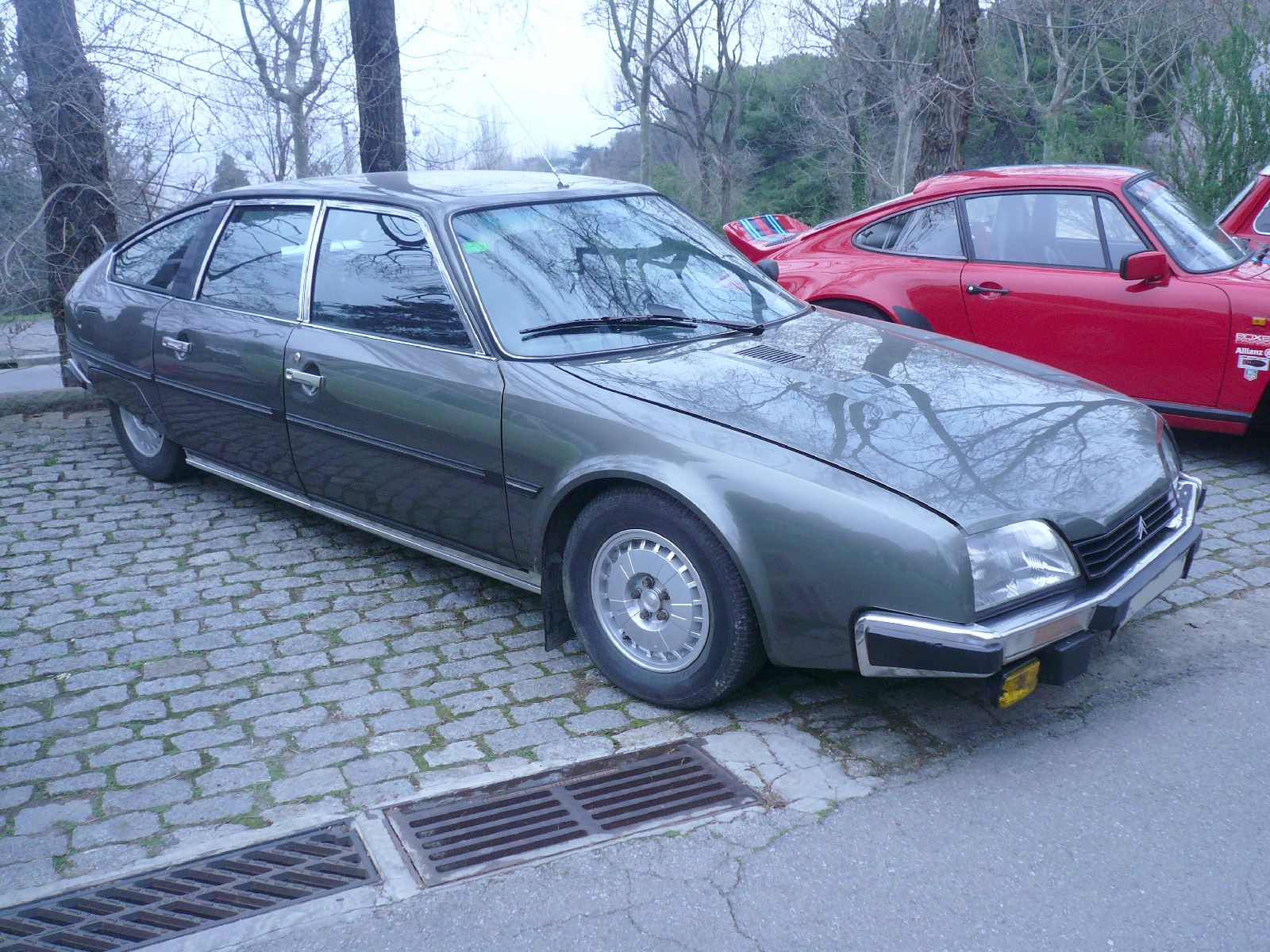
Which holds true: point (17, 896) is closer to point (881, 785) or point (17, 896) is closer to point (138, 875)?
point (138, 875)

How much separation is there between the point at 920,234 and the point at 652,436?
381 centimetres

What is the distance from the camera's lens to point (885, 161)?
33.0 meters

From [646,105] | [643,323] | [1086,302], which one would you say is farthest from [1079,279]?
[646,105]

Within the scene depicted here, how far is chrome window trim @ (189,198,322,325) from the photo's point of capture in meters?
4.61

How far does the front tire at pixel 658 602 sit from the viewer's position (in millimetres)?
3359

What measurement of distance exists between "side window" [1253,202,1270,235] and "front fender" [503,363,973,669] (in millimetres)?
5209

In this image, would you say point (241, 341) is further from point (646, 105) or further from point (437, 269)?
point (646, 105)

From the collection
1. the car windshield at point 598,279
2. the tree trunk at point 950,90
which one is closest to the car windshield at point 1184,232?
the car windshield at point 598,279

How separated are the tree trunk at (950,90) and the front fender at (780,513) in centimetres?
809

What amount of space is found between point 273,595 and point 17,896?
1898mm

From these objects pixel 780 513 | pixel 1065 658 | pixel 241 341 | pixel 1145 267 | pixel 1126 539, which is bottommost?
pixel 1065 658

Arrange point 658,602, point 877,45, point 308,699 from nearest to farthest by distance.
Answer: point 658,602
point 308,699
point 877,45

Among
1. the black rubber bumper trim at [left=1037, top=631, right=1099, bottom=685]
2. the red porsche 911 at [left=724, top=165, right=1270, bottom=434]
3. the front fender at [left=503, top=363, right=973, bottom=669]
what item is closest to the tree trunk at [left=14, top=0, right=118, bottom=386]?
the red porsche 911 at [left=724, top=165, right=1270, bottom=434]

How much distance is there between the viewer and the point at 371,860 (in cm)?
295
